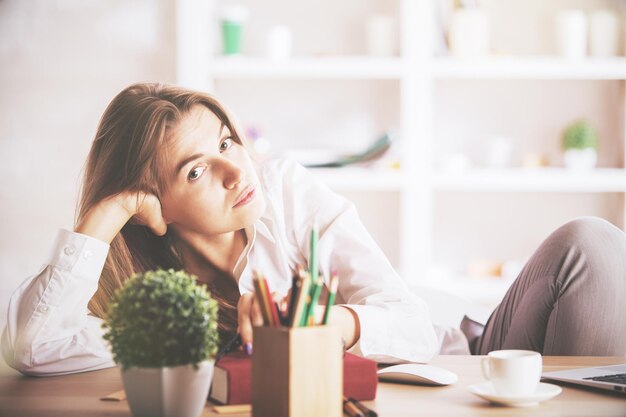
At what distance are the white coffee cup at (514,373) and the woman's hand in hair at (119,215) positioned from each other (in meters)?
0.63

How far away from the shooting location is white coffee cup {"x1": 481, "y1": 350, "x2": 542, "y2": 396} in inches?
34.6

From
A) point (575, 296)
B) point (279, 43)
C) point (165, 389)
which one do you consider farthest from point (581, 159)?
point (165, 389)

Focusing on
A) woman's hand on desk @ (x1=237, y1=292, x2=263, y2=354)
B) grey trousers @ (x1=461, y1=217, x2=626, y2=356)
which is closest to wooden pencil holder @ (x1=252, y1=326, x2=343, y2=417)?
woman's hand on desk @ (x1=237, y1=292, x2=263, y2=354)

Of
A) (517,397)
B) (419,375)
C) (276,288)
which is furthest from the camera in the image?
(276,288)

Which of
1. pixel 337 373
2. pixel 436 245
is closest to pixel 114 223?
pixel 337 373

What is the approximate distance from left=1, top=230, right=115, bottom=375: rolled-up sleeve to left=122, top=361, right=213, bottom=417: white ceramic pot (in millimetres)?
348

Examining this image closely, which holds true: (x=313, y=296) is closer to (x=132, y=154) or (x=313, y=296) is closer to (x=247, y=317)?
(x=247, y=317)

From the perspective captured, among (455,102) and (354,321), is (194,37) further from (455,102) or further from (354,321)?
(354,321)

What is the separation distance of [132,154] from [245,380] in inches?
22.0

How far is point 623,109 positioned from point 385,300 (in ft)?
7.11

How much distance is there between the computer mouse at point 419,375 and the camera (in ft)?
3.20

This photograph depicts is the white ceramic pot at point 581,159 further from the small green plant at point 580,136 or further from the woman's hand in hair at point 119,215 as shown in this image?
the woman's hand in hair at point 119,215

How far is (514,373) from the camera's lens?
0.88 m

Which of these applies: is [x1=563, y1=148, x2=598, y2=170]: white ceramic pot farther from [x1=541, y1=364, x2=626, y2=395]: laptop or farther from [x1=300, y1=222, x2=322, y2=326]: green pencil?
[x1=300, y1=222, x2=322, y2=326]: green pencil
